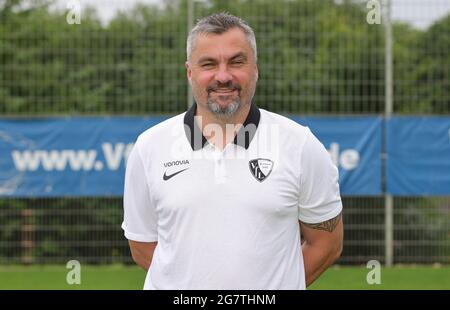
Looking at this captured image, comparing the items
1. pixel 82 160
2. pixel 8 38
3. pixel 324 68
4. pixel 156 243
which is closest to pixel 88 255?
pixel 82 160

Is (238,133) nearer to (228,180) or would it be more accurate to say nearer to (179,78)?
(228,180)

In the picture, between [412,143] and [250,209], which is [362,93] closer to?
[412,143]

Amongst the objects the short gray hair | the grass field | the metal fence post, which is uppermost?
the short gray hair

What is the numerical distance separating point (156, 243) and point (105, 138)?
26.6ft

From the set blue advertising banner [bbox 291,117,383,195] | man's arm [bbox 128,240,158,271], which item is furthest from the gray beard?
blue advertising banner [bbox 291,117,383,195]

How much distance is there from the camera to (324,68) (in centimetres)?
1209

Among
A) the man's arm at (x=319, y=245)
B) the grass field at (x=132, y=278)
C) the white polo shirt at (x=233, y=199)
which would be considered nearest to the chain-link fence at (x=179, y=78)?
the grass field at (x=132, y=278)

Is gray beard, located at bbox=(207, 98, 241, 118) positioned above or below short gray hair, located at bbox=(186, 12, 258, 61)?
below

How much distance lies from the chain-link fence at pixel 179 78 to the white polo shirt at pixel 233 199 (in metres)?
8.35

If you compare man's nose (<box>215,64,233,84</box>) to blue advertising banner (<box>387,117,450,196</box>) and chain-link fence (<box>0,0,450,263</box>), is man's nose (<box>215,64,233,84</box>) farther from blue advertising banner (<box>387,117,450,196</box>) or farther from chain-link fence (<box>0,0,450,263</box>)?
blue advertising banner (<box>387,117,450,196</box>)

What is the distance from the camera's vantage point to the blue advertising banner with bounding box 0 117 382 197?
11.9 metres

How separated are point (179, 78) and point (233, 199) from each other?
28.4ft

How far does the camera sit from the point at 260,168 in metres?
3.55
